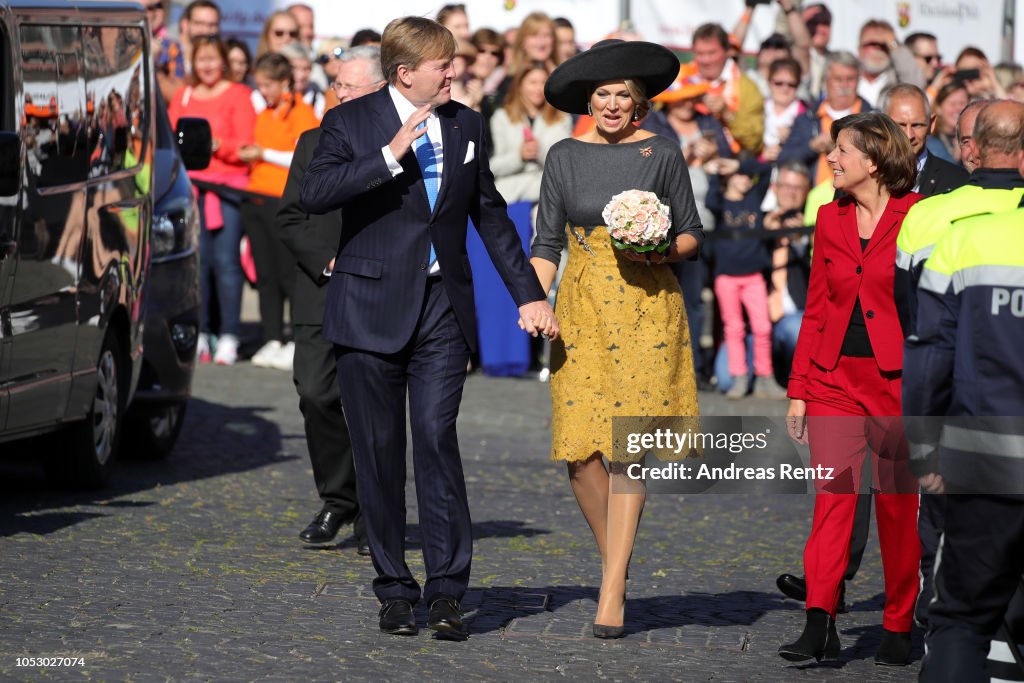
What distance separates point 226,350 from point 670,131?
13.1ft

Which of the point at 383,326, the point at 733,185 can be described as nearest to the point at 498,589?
the point at 383,326

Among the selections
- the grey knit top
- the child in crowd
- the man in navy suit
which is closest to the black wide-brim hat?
the grey knit top

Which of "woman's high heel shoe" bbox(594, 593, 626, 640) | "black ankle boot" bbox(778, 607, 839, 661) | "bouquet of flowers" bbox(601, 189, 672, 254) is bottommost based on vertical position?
"woman's high heel shoe" bbox(594, 593, 626, 640)

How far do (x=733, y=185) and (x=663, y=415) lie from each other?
7.75 meters

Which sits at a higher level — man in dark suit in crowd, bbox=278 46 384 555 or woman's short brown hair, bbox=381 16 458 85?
woman's short brown hair, bbox=381 16 458 85

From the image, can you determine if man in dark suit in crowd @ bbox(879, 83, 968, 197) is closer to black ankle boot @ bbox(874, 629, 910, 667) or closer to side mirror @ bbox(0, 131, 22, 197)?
black ankle boot @ bbox(874, 629, 910, 667)

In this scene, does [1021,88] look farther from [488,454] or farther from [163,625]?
[163,625]

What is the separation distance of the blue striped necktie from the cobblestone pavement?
140 cm

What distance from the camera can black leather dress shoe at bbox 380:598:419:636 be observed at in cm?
693

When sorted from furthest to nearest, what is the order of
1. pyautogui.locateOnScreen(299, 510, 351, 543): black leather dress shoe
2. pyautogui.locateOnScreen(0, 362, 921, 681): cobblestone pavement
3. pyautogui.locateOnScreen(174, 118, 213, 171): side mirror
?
pyautogui.locateOnScreen(174, 118, 213, 171): side mirror, pyautogui.locateOnScreen(299, 510, 351, 543): black leather dress shoe, pyautogui.locateOnScreen(0, 362, 921, 681): cobblestone pavement

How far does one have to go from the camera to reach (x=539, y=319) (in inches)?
277

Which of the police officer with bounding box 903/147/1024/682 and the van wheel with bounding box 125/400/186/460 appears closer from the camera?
the police officer with bounding box 903/147/1024/682

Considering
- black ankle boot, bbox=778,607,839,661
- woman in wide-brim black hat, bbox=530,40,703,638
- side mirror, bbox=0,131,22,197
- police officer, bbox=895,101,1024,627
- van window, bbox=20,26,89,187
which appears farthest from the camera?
van window, bbox=20,26,89,187

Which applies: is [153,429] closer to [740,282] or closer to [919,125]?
[919,125]
